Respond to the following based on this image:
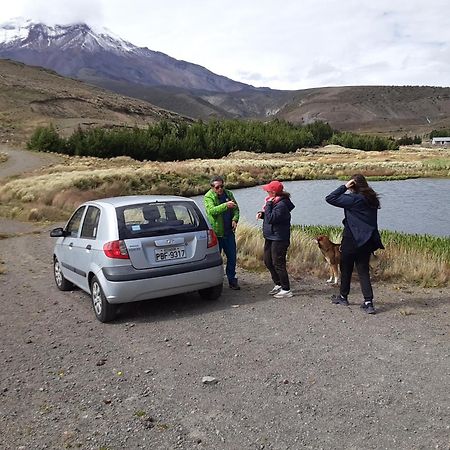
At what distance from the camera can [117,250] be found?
7.51 metres

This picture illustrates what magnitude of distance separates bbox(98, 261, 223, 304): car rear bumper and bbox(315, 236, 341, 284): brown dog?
235 centimetres

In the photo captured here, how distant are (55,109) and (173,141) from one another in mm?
88930

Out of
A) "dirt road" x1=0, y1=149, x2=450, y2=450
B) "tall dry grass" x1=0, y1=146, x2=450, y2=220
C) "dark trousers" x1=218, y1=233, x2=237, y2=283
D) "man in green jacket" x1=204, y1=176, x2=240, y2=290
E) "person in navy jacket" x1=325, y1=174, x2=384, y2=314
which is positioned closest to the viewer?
"dirt road" x1=0, y1=149, x2=450, y2=450

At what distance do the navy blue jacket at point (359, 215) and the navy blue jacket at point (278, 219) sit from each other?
3.00ft

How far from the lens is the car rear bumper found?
7461mm

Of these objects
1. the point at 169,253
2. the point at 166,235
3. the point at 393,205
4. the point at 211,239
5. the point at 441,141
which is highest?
the point at 441,141

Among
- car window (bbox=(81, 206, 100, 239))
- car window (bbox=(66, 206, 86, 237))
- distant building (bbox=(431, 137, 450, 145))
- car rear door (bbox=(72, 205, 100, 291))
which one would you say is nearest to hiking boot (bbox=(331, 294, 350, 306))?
car rear door (bbox=(72, 205, 100, 291))

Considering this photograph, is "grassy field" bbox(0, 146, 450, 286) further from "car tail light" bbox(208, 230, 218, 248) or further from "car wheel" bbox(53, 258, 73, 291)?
"car wheel" bbox(53, 258, 73, 291)

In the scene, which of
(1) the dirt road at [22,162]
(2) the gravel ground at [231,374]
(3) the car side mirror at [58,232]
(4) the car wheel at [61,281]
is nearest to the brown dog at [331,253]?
(2) the gravel ground at [231,374]

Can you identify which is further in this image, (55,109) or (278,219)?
(55,109)

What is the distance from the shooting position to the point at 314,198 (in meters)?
37.0

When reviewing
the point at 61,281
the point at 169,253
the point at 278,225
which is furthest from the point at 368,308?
the point at 61,281

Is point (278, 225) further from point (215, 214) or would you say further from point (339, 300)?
point (339, 300)

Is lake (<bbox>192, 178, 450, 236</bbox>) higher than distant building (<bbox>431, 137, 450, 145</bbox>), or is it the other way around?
distant building (<bbox>431, 137, 450, 145</bbox>)
